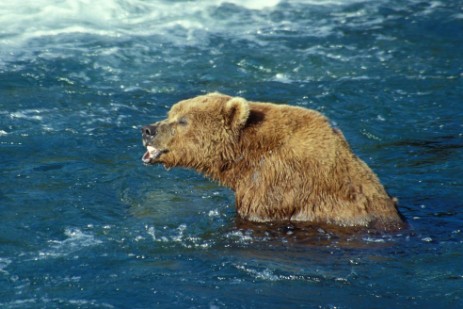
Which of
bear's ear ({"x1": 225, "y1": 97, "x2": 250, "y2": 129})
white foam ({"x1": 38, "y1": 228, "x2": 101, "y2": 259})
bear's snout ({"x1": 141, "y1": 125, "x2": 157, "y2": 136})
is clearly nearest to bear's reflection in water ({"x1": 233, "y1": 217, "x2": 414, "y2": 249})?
bear's ear ({"x1": 225, "y1": 97, "x2": 250, "y2": 129})

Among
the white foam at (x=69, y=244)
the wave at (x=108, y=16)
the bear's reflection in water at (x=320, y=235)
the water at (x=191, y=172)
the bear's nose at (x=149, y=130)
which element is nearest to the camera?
the water at (x=191, y=172)

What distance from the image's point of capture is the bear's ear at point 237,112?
29.9 feet

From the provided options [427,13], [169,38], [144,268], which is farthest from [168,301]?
[427,13]

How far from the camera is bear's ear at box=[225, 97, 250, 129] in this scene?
29.9 feet

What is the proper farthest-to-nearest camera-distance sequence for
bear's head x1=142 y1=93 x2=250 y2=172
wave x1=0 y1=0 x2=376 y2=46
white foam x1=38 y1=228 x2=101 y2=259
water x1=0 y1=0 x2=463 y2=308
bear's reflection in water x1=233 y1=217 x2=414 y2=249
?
wave x1=0 y1=0 x2=376 y2=46
bear's head x1=142 y1=93 x2=250 y2=172
bear's reflection in water x1=233 y1=217 x2=414 y2=249
white foam x1=38 y1=228 x2=101 y2=259
water x1=0 y1=0 x2=463 y2=308

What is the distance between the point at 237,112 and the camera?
361 inches

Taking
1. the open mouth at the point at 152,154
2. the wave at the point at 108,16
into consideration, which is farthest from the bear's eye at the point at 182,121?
the wave at the point at 108,16

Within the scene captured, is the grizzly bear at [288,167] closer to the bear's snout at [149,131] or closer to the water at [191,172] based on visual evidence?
the water at [191,172]

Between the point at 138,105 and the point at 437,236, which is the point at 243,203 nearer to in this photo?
the point at 437,236

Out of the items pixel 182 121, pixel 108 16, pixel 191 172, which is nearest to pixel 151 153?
pixel 182 121

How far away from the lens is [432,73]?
14938mm

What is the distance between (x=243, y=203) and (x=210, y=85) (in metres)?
5.49

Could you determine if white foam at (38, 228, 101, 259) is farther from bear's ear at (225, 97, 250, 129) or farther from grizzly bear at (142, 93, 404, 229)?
→ bear's ear at (225, 97, 250, 129)

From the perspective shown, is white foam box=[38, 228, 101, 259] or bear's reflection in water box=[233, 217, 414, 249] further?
bear's reflection in water box=[233, 217, 414, 249]
